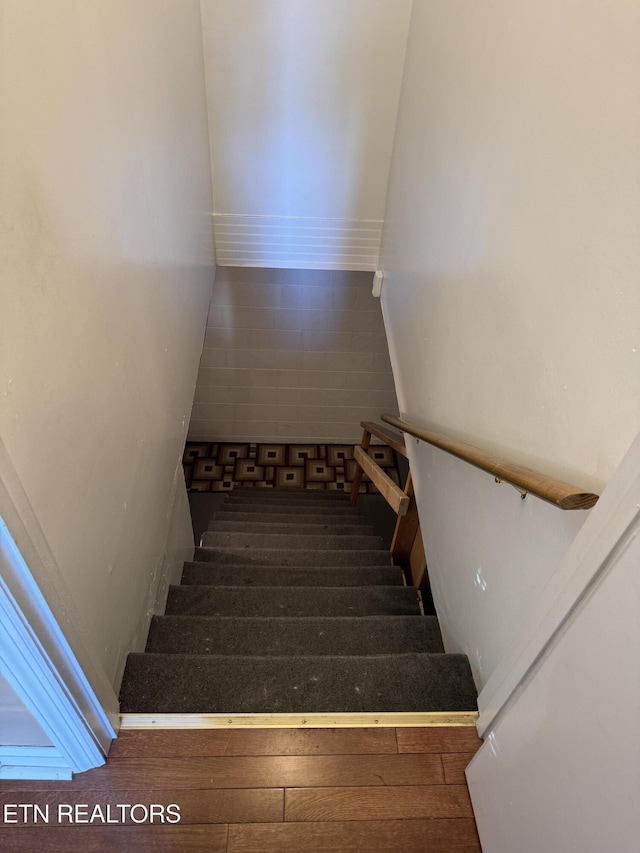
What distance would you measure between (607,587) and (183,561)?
2.09m

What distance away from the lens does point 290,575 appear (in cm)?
246

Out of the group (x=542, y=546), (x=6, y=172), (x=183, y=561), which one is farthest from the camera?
(x=183, y=561)

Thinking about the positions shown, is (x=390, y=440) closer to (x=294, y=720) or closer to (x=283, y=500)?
(x=283, y=500)

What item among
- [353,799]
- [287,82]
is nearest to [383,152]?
[287,82]

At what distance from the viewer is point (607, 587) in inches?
31.4

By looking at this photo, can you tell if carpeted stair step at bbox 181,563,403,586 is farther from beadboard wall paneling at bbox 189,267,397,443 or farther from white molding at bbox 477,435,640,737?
beadboard wall paneling at bbox 189,267,397,443

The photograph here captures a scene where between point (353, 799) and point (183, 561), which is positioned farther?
point (183, 561)

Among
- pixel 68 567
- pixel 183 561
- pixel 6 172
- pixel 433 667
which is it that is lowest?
pixel 183 561

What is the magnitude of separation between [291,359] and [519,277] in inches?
125

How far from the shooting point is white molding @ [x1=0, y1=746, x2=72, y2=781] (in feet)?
4.12

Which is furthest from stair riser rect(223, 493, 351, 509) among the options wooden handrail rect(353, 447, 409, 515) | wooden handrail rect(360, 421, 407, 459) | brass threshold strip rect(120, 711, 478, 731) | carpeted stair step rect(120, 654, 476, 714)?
brass threshold strip rect(120, 711, 478, 731)

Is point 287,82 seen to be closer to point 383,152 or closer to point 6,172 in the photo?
point 383,152

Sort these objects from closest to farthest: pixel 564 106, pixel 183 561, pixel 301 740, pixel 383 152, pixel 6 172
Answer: pixel 6 172 → pixel 564 106 → pixel 301 740 → pixel 183 561 → pixel 383 152

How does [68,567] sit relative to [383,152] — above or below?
below
